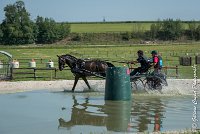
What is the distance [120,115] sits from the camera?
46.7 feet

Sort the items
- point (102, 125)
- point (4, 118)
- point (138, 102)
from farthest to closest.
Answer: point (138, 102)
point (4, 118)
point (102, 125)

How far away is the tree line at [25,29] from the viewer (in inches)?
4771

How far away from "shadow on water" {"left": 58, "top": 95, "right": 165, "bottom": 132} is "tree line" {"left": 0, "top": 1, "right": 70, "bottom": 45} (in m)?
105

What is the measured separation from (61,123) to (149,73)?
8.54 meters

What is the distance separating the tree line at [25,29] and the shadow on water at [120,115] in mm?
105362

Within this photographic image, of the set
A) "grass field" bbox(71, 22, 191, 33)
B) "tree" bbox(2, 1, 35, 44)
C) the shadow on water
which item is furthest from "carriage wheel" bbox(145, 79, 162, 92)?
"grass field" bbox(71, 22, 191, 33)

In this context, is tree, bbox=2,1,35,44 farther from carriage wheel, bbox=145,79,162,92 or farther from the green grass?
carriage wheel, bbox=145,79,162,92

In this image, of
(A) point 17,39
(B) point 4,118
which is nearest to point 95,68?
(B) point 4,118

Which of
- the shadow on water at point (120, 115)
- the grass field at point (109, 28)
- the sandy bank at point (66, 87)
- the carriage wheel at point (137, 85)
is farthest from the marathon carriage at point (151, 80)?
the grass field at point (109, 28)

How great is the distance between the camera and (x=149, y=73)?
20.7m

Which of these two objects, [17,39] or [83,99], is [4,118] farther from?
[17,39]

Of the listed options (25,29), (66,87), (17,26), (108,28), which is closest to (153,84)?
(66,87)

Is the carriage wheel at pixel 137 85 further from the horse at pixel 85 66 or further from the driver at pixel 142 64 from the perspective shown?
the horse at pixel 85 66

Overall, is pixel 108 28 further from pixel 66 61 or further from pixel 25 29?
pixel 66 61
